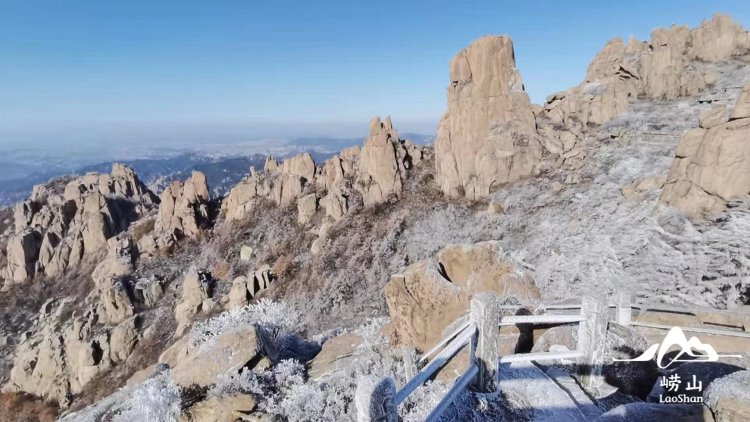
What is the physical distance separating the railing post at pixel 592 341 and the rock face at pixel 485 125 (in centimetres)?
2396

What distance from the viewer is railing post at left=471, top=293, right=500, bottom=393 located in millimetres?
5832

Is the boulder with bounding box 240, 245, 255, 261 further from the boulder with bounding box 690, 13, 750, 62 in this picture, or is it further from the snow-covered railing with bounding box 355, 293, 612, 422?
the boulder with bounding box 690, 13, 750, 62

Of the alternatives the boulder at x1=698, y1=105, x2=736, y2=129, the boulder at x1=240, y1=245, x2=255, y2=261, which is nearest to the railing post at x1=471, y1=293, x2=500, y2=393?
the boulder at x1=698, y1=105, x2=736, y2=129

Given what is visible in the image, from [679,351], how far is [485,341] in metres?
4.09

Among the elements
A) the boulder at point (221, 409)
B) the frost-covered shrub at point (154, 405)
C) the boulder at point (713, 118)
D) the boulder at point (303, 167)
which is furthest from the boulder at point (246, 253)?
the boulder at point (713, 118)

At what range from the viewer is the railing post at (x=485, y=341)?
5832mm

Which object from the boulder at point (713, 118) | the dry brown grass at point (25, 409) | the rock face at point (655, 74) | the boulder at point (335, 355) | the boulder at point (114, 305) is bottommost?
the dry brown grass at point (25, 409)

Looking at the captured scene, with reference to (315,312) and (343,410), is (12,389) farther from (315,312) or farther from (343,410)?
(343,410)

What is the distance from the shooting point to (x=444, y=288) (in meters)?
10.1

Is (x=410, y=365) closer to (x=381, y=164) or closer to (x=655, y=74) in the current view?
(x=381, y=164)

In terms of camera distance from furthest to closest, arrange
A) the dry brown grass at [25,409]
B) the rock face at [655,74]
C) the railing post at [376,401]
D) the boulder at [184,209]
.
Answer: the boulder at [184,209] → the rock face at [655,74] → the dry brown grass at [25,409] → the railing post at [376,401]

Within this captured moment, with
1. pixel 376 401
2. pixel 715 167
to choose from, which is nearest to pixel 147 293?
pixel 376 401

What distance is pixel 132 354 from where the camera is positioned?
30.5 m

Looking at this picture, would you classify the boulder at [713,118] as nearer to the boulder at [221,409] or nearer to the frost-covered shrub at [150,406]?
the boulder at [221,409]
